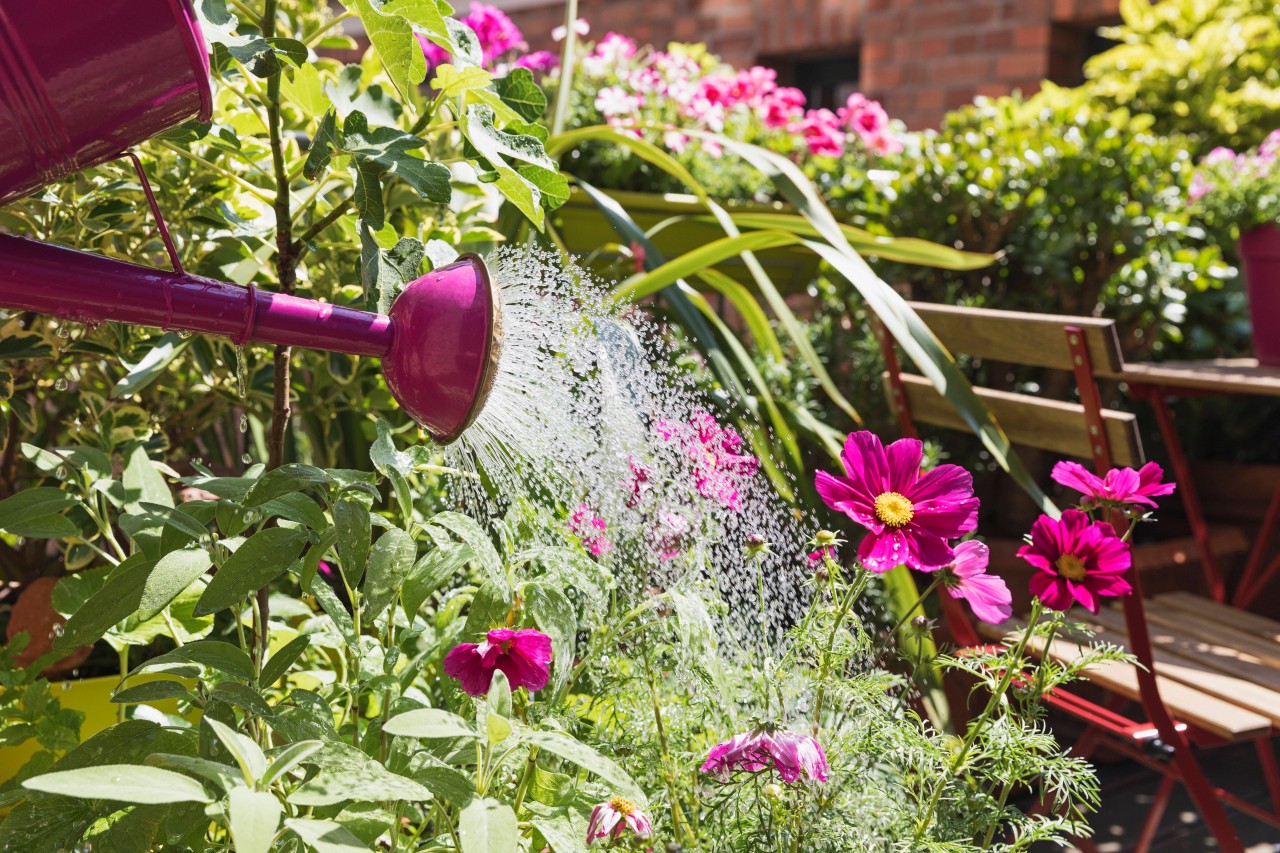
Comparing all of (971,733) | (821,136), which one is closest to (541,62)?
(821,136)

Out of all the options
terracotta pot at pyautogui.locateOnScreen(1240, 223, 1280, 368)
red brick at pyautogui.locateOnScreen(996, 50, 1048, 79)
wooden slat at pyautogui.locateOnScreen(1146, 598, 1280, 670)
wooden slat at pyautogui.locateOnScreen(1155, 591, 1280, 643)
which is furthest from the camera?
red brick at pyautogui.locateOnScreen(996, 50, 1048, 79)

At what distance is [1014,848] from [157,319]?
0.63m

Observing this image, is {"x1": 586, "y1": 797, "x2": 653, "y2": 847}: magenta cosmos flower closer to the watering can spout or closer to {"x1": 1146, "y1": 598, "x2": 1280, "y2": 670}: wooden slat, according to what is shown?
the watering can spout

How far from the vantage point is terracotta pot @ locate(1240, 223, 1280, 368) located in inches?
90.7

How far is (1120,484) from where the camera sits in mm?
927

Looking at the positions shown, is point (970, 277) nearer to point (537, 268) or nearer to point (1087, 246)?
point (1087, 246)

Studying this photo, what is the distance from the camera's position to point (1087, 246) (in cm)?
289

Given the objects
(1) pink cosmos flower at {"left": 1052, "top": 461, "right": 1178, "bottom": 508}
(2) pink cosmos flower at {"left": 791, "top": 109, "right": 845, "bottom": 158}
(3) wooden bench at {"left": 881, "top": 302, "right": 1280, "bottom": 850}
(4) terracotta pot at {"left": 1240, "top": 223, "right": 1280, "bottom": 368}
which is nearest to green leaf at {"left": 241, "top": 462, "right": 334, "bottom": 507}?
(1) pink cosmos flower at {"left": 1052, "top": 461, "right": 1178, "bottom": 508}

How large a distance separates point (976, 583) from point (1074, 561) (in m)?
0.07

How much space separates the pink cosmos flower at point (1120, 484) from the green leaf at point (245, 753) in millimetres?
631

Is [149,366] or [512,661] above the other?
[149,366]

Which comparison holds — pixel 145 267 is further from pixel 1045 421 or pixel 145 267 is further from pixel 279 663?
pixel 1045 421

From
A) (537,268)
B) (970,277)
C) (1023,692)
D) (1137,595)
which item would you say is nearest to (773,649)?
(1023,692)

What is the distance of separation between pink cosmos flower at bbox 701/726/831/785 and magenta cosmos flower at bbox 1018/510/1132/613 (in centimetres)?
21
